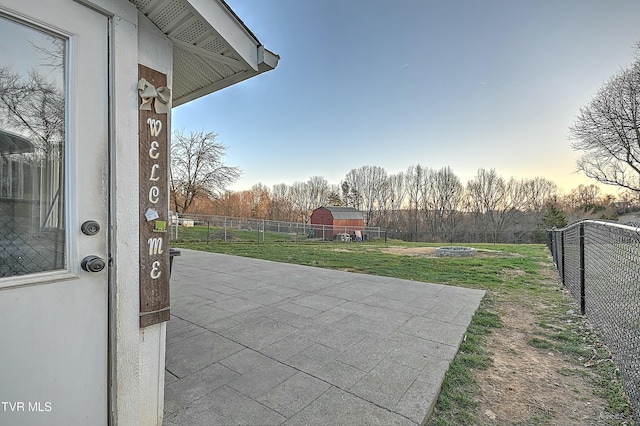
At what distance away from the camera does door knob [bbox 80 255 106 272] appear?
1.20 m

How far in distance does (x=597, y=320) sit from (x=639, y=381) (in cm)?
165

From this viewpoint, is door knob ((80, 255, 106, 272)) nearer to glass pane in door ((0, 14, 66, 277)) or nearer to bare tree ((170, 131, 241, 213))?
glass pane in door ((0, 14, 66, 277))

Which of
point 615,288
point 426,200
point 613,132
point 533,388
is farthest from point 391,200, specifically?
point 533,388

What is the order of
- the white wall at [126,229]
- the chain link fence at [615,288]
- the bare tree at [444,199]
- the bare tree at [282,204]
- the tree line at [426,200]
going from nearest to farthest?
the white wall at [126,229], the chain link fence at [615,288], the tree line at [426,200], the bare tree at [444,199], the bare tree at [282,204]

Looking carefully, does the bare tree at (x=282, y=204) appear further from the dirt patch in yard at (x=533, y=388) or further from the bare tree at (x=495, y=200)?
the dirt patch in yard at (x=533, y=388)

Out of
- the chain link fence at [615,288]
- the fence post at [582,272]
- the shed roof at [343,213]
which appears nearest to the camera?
the chain link fence at [615,288]

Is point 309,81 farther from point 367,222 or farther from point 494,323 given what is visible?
point 367,222

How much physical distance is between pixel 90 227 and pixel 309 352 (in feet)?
6.14

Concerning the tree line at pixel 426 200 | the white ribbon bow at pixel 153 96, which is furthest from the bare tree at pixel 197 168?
the white ribbon bow at pixel 153 96

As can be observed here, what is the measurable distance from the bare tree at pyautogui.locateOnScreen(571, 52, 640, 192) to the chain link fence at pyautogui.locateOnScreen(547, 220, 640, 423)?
1924cm

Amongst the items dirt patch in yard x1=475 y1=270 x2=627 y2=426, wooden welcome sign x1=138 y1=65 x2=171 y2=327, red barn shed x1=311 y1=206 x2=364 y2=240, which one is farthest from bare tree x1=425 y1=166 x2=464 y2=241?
wooden welcome sign x1=138 y1=65 x2=171 y2=327

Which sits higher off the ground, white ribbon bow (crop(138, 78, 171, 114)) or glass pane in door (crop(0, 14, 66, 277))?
white ribbon bow (crop(138, 78, 171, 114))

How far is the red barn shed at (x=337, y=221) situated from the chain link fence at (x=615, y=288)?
19.4 meters

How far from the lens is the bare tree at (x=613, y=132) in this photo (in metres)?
16.2
